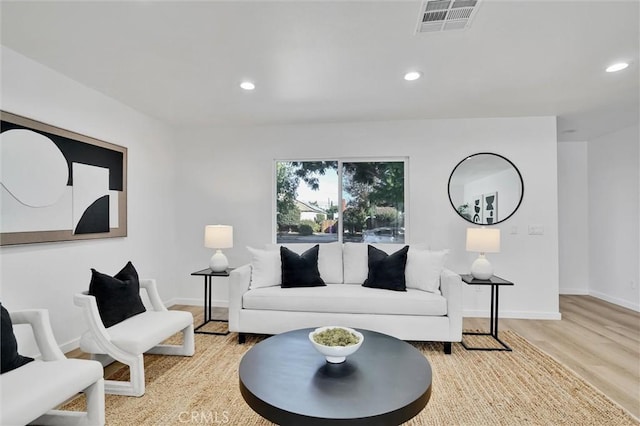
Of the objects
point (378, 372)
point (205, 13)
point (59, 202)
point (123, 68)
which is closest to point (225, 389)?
A: point (378, 372)

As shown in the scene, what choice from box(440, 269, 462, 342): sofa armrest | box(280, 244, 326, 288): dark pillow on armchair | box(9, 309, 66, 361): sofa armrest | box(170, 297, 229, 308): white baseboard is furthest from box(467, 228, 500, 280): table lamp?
box(9, 309, 66, 361): sofa armrest

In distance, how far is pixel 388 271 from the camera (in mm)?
3332

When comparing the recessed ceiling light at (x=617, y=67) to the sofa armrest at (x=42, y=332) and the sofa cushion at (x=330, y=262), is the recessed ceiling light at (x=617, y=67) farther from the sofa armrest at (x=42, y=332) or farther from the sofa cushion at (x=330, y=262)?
the sofa armrest at (x=42, y=332)

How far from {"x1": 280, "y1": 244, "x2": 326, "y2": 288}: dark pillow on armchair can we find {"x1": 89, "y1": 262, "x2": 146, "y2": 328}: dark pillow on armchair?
1.34 metres

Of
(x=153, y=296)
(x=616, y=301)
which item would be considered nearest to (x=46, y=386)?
(x=153, y=296)

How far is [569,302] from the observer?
4852mm

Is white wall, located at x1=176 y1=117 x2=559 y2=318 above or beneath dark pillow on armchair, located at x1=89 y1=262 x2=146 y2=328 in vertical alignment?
above

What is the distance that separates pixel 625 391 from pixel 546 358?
57 centimetres

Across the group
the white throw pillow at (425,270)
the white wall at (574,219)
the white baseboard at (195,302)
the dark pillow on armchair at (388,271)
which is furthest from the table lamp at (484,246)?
the white baseboard at (195,302)

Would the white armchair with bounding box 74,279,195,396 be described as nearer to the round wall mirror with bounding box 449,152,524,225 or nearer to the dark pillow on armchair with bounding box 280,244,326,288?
the dark pillow on armchair with bounding box 280,244,326,288

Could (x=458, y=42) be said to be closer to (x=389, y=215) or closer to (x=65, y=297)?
(x=389, y=215)

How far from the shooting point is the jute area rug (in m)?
2.04

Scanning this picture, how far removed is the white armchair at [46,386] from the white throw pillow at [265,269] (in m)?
1.66

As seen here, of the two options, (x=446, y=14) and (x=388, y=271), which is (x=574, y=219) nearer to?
(x=388, y=271)
